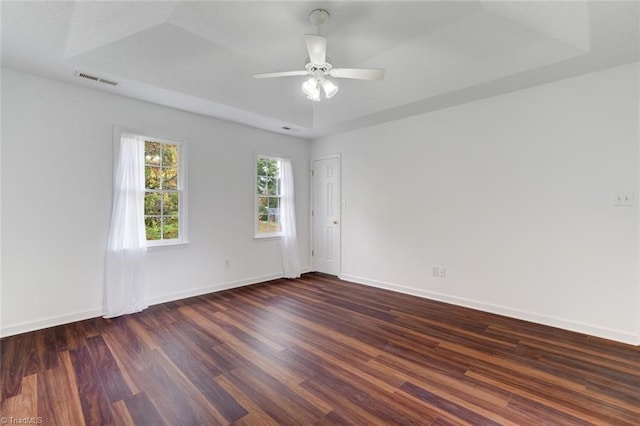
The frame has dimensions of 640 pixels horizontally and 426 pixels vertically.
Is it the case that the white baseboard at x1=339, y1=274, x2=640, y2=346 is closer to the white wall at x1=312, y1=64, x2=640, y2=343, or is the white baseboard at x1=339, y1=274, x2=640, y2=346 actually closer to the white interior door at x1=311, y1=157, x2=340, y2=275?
the white wall at x1=312, y1=64, x2=640, y2=343

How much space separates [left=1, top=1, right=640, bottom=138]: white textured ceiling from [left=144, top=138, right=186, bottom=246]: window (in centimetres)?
66

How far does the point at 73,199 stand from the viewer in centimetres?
331

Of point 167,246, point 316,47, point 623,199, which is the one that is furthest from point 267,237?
point 623,199

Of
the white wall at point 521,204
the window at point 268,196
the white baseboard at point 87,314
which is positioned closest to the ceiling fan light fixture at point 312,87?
the white wall at point 521,204

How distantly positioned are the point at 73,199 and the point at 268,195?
2.70 meters

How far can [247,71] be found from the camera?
3.56 metres

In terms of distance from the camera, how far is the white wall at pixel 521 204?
9.44ft

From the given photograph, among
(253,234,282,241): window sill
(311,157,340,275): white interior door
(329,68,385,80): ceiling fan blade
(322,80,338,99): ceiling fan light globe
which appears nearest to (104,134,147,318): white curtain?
(253,234,282,241): window sill

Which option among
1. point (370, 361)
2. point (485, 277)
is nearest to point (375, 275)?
point (485, 277)

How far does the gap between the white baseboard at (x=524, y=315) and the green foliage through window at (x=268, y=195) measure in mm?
2073

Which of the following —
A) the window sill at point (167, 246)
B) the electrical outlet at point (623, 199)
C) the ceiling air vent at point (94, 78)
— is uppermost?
the ceiling air vent at point (94, 78)

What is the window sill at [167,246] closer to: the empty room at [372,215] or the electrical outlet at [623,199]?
the empty room at [372,215]

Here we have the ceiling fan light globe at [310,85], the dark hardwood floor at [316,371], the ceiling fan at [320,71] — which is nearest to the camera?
the dark hardwood floor at [316,371]

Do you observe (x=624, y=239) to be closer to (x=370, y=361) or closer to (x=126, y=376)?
(x=370, y=361)
